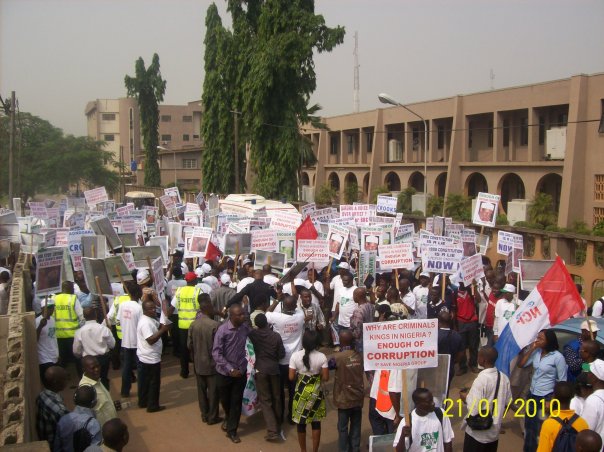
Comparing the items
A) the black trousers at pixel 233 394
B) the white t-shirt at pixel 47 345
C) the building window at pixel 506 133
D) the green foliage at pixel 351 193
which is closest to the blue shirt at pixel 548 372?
the black trousers at pixel 233 394

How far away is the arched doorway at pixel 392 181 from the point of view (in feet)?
151

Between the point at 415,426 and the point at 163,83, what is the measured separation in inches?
2370

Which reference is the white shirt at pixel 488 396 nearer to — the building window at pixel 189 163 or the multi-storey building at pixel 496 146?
the multi-storey building at pixel 496 146

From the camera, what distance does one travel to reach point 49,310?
30.1 ft

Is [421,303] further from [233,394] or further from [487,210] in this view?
[487,210]

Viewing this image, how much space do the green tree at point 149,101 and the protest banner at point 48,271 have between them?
52388 mm

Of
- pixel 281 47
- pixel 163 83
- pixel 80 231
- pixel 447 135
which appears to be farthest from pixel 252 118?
pixel 163 83

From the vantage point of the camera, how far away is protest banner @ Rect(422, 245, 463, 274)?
11.0 m

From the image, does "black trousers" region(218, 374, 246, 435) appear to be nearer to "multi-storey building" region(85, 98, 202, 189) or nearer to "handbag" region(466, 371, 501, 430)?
"handbag" region(466, 371, 501, 430)

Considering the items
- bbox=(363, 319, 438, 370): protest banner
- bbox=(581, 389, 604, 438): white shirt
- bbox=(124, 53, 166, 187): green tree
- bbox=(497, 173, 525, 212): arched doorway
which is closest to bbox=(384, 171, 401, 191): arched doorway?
bbox=(497, 173, 525, 212): arched doorway

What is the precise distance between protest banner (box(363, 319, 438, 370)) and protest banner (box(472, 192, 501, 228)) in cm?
929

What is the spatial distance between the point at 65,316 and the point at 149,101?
54.5m

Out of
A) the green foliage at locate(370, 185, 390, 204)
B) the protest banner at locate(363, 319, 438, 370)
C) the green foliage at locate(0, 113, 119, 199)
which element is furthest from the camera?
the green foliage at locate(0, 113, 119, 199)

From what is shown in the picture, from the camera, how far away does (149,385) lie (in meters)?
8.96
